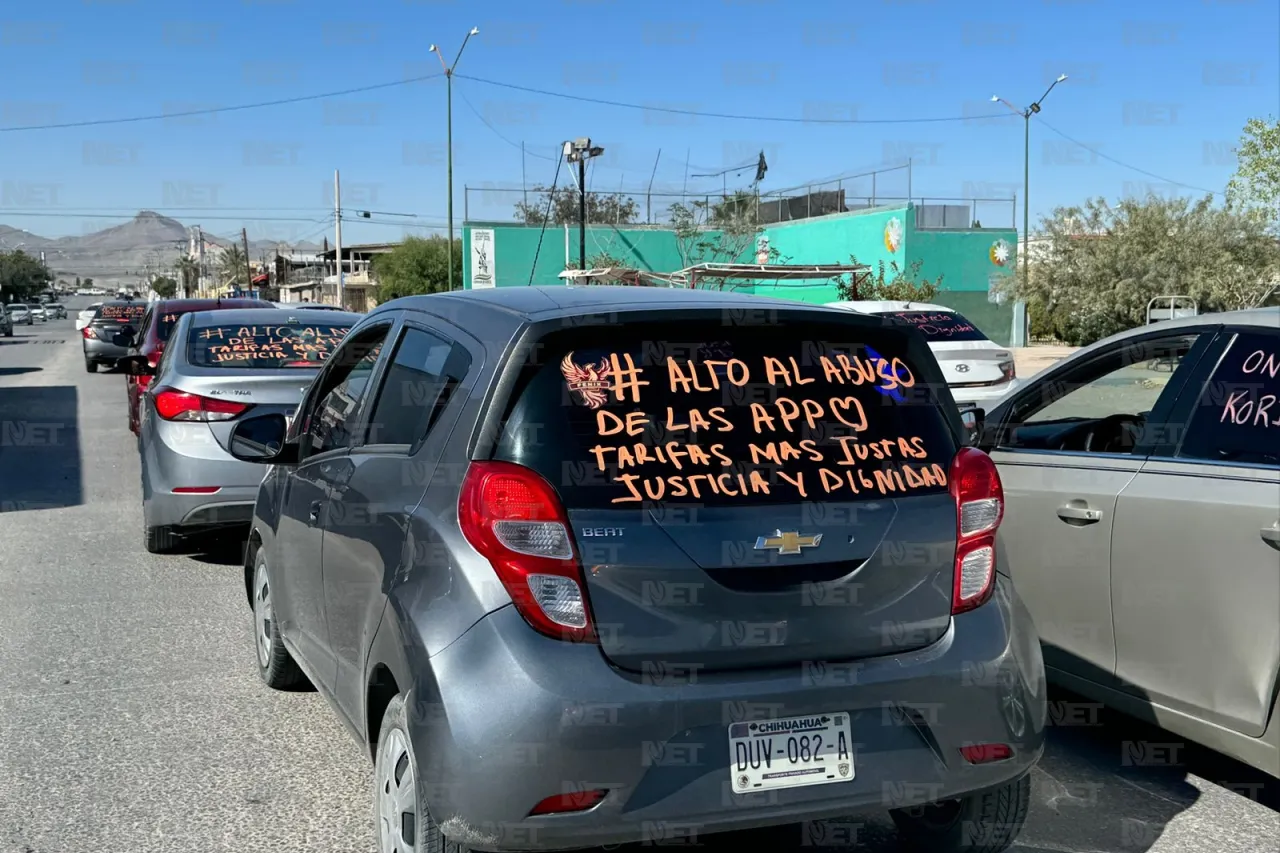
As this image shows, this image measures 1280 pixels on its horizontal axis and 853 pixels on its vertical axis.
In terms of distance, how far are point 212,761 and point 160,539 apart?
3707 millimetres

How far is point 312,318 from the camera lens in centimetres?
866

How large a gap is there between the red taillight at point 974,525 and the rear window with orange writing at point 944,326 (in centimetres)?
1095

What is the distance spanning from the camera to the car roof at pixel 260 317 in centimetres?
849

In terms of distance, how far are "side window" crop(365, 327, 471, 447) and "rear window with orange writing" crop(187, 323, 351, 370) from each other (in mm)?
4051

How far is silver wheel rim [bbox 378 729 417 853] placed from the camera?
10.4 ft

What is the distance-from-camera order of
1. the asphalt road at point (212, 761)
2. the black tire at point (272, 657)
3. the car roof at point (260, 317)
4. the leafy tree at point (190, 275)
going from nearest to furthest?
the asphalt road at point (212, 761)
the black tire at point (272, 657)
the car roof at point (260, 317)
the leafy tree at point (190, 275)

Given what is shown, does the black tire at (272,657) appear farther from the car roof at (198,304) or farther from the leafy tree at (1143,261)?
the leafy tree at (1143,261)

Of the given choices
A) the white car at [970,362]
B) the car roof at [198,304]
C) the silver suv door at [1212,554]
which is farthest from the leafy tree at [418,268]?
the silver suv door at [1212,554]

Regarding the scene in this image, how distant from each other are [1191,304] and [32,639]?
29.8 metres

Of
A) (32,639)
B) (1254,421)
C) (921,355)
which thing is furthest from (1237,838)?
(32,639)

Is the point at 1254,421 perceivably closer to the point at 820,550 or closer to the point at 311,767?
the point at 820,550

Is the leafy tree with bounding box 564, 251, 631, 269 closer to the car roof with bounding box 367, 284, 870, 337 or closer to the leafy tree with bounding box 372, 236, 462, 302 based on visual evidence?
the leafy tree with bounding box 372, 236, 462, 302

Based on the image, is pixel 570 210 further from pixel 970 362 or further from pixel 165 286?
pixel 165 286

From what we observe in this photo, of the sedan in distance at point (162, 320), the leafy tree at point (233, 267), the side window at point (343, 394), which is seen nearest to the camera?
the side window at point (343, 394)
